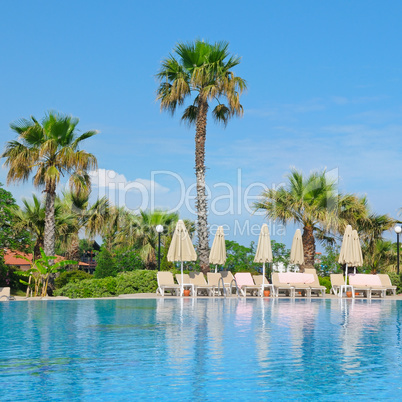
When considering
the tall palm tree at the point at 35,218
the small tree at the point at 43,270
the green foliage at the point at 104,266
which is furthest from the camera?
the tall palm tree at the point at 35,218

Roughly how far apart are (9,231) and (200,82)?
1143 centimetres

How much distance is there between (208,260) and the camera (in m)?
24.8

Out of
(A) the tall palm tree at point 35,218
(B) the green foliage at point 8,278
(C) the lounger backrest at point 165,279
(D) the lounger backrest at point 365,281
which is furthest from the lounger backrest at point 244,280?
(B) the green foliage at point 8,278

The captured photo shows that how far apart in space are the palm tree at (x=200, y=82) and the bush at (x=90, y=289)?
4337 mm

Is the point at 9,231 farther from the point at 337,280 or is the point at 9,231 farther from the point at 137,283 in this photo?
the point at 337,280

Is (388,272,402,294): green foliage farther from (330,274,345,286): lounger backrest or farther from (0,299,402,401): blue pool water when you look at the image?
(0,299,402,401): blue pool water

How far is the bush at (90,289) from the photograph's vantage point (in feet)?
73.6

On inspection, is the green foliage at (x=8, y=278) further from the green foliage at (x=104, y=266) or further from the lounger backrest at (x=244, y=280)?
the lounger backrest at (x=244, y=280)

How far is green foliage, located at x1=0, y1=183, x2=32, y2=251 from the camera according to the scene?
25.4 m

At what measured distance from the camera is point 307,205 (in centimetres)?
2673

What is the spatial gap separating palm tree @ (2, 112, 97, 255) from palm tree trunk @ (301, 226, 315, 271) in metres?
11.1

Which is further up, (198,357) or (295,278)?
(295,278)

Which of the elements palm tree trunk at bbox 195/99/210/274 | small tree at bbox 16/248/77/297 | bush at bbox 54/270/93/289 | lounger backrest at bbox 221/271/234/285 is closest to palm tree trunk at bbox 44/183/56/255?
small tree at bbox 16/248/77/297

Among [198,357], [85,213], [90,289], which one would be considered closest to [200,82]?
[90,289]
